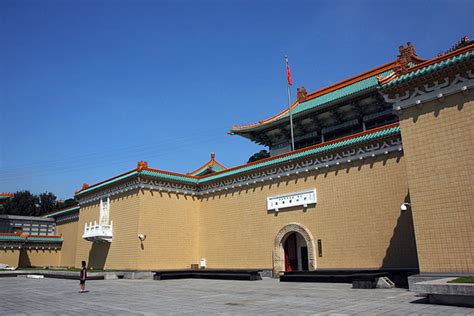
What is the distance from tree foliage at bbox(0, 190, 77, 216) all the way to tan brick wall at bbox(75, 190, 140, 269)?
109ft

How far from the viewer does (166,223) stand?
21.0 meters

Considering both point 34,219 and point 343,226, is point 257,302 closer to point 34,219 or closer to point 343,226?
point 343,226

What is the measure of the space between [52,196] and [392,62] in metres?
53.9

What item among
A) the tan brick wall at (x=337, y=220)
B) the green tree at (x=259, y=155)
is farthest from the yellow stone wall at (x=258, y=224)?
the green tree at (x=259, y=155)

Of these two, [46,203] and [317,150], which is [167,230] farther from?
[46,203]

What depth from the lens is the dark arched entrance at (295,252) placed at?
1814cm

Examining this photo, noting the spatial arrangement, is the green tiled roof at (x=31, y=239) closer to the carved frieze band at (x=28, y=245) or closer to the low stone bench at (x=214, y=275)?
the carved frieze band at (x=28, y=245)

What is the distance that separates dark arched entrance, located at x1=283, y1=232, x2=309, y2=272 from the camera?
1814cm

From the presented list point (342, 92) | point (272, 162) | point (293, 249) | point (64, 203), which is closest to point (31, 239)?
point (272, 162)

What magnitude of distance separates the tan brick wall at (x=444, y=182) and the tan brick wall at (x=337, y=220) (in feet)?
11.0

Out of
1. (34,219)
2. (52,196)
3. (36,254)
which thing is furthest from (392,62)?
Answer: (52,196)

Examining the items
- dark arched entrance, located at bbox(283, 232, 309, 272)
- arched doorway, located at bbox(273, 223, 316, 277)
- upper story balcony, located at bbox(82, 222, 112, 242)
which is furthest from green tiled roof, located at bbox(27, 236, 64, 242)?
dark arched entrance, located at bbox(283, 232, 309, 272)

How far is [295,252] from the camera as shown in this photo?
60.9 feet

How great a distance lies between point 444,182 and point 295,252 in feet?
31.7
